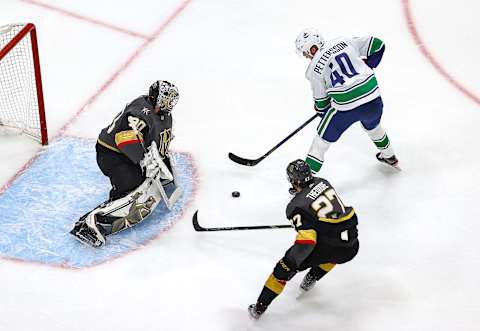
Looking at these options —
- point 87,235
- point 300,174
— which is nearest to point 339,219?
point 300,174

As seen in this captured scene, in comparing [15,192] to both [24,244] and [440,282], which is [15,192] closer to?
[24,244]

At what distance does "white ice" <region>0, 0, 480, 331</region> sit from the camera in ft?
12.8

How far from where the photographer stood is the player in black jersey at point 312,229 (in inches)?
139

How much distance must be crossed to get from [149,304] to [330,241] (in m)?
0.93

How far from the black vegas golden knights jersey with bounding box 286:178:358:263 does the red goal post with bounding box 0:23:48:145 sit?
1886 millimetres

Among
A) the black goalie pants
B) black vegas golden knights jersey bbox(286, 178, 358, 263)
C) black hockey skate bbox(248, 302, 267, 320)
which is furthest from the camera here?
the black goalie pants

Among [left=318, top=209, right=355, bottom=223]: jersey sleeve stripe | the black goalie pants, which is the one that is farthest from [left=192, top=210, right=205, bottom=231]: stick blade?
[left=318, top=209, right=355, bottom=223]: jersey sleeve stripe

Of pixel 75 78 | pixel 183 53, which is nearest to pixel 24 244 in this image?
pixel 75 78

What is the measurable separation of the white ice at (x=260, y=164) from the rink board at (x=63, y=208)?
0.07 meters

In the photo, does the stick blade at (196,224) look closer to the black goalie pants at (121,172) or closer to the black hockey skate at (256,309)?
the black goalie pants at (121,172)

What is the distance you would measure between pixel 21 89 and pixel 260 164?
5.10 feet

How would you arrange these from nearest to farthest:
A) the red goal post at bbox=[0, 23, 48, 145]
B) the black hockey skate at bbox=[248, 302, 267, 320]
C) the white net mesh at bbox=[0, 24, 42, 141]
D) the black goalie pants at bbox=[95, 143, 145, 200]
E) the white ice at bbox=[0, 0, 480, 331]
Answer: the black hockey skate at bbox=[248, 302, 267, 320]
the white ice at bbox=[0, 0, 480, 331]
the black goalie pants at bbox=[95, 143, 145, 200]
the red goal post at bbox=[0, 23, 48, 145]
the white net mesh at bbox=[0, 24, 42, 141]

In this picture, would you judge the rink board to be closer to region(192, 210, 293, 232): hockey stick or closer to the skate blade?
region(192, 210, 293, 232): hockey stick

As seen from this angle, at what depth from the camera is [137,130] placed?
4.07m
